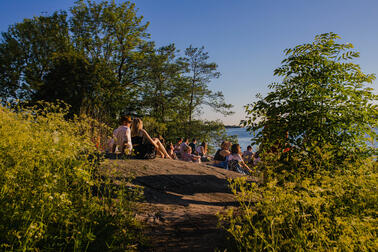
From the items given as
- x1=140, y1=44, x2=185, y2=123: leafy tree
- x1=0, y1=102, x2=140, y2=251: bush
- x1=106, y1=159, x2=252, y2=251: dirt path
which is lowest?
x1=106, y1=159, x2=252, y2=251: dirt path

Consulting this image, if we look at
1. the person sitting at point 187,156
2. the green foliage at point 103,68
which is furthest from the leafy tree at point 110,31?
the person sitting at point 187,156

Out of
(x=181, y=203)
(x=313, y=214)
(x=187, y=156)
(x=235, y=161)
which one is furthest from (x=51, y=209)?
(x=187, y=156)

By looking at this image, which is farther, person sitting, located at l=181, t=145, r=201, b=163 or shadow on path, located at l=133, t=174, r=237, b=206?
person sitting, located at l=181, t=145, r=201, b=163

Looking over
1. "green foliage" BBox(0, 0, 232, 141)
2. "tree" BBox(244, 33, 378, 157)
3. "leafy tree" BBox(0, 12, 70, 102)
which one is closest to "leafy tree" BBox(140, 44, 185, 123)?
"green foliage" BBox(0, 0, 232, 141)

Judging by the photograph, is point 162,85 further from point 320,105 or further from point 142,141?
point 320,105

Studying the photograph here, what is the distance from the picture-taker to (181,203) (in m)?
4.29

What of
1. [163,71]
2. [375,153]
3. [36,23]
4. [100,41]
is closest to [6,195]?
[375,153]

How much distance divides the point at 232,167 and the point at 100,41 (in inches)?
737

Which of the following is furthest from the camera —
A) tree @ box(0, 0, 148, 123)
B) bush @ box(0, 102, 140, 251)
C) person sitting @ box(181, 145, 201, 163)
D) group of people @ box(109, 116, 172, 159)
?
tree @ box(0, 0, 148, 123)

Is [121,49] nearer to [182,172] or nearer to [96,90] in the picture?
[96,90]

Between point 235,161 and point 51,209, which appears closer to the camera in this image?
point 51,209

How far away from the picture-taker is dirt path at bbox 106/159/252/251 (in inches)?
115

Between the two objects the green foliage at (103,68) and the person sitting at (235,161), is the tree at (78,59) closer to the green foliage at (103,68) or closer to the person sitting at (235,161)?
the green foliage at (103,68)

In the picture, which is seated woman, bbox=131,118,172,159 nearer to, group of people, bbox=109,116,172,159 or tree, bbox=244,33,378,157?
group of people, bbox=109,116,172,159
